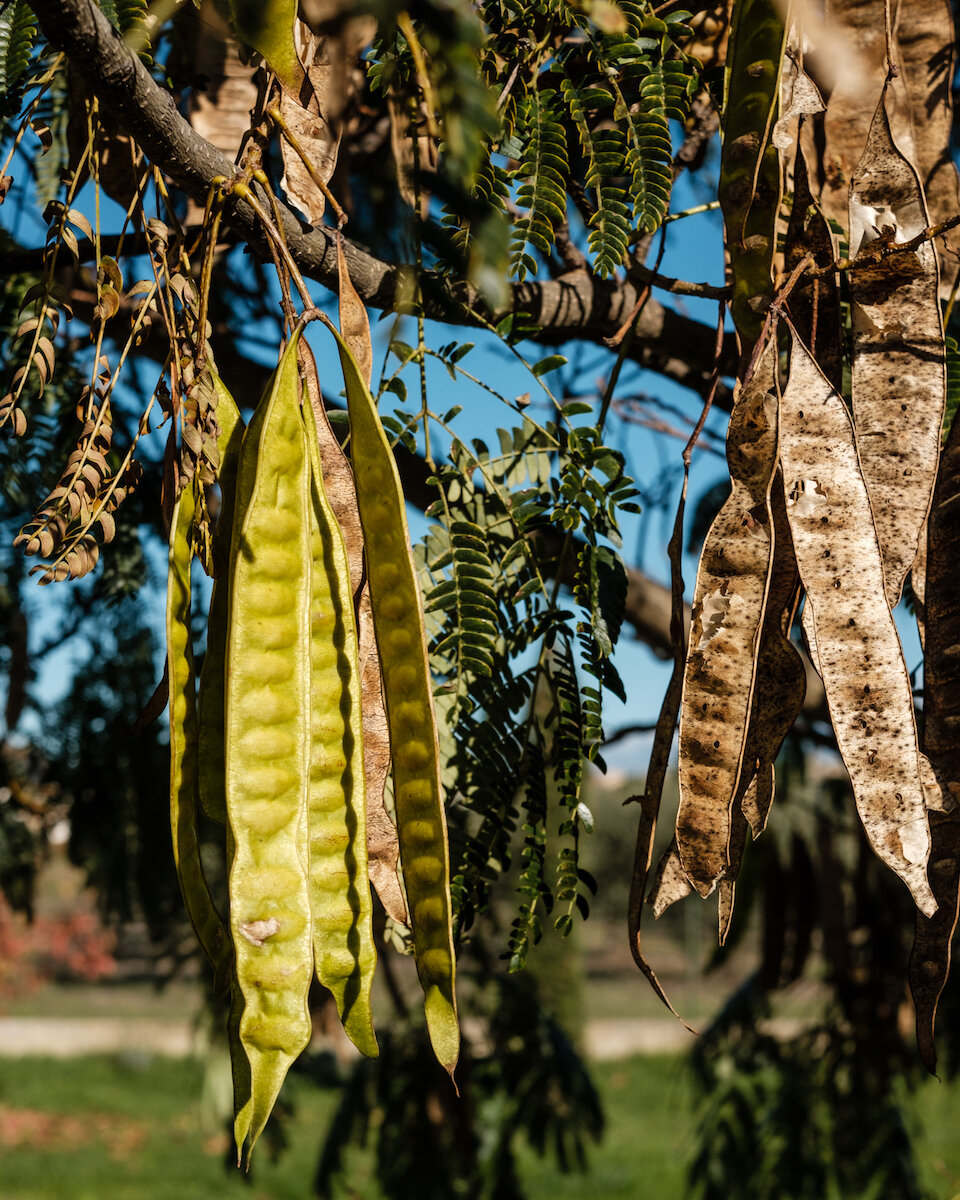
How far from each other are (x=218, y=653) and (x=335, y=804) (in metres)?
0.16

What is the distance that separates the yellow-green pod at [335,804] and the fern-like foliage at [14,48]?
2.40 ft

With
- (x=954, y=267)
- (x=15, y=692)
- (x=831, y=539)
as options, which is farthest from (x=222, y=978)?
(x=15, y=692)

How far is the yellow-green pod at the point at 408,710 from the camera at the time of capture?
0.84 m

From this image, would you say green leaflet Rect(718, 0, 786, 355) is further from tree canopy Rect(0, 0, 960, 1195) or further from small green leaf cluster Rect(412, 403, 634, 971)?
small green leaf cluster Rect(412, 403, 634, 971)

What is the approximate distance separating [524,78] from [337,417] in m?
0.46

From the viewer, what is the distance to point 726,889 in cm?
92

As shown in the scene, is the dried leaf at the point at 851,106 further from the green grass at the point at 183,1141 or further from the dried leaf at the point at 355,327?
the green grass at the point at 183,1141

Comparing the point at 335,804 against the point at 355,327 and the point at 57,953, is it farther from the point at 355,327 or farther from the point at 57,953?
the point at 57,953

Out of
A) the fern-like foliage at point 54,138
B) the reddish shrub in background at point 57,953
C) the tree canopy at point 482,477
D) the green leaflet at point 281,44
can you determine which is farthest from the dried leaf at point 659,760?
the reddish shrub in background at point 57,953

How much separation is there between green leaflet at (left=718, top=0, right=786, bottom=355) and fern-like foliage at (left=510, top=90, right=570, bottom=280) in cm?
24

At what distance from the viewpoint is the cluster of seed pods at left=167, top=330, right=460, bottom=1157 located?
0.77m

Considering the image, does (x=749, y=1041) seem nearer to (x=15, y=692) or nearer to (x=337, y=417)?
(x=15, y=692)

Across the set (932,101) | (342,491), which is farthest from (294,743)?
(932,101)

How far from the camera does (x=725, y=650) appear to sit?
0.91 metres
